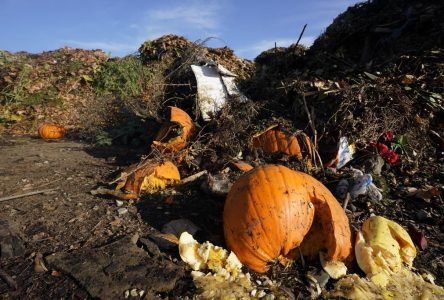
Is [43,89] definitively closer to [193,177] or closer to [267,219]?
[193,177]

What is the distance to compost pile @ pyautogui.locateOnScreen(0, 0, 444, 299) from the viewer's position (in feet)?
9.54

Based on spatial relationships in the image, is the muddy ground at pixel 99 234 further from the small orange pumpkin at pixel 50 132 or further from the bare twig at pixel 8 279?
the small orange pumpkin at pixel 50 132

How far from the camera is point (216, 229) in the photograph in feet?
11.4

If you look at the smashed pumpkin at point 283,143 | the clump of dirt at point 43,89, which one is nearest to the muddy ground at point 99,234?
the smashed pumpkin at point 283,143

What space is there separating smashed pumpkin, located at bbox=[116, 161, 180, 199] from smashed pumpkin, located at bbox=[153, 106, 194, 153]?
0.49 m

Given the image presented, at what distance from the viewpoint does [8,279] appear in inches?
107

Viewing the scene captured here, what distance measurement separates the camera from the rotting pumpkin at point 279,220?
288 centimetres

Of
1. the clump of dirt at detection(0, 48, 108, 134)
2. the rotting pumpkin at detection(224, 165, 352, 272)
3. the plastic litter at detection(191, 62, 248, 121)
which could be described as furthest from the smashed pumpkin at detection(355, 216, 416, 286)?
the clump of dirt at detection(0, 48, 108, 134)

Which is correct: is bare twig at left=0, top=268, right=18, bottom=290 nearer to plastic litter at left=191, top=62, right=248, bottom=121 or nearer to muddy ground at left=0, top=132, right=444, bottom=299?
muddy ground at left=0, top=132, right=444, bottom=299

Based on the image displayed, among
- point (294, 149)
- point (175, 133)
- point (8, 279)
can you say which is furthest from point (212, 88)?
point (8, 279)

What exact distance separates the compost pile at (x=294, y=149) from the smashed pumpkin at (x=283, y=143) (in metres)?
0.02

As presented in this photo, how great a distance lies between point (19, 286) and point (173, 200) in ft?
5.31

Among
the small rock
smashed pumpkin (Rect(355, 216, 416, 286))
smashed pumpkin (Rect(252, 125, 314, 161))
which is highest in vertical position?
smashed pumpkin (Rect(252, 125, 314, 161))

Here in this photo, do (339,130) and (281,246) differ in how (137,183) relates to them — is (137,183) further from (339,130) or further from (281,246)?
(339,130)
